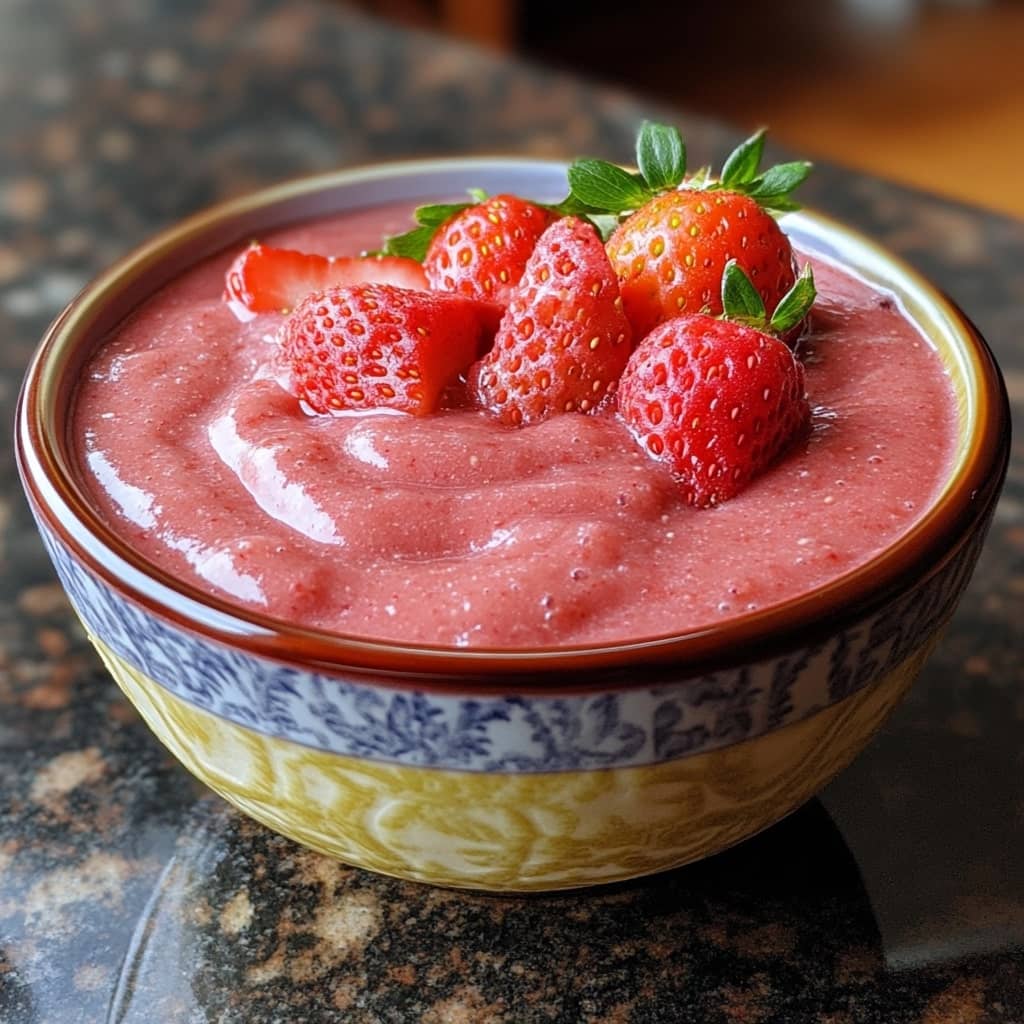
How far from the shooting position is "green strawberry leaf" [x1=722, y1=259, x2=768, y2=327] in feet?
3.56

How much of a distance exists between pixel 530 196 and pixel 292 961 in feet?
2.49

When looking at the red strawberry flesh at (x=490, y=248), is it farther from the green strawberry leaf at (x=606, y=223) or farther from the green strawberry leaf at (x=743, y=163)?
the green strawberry leaf at (x=743, y=163)

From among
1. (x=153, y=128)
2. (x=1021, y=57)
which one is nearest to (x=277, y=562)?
(x=153, y=128)

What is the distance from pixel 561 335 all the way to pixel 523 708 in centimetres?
36

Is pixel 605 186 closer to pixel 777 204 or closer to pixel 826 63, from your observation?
pixel 777 204

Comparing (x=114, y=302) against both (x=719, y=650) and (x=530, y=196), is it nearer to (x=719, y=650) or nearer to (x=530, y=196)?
(x=530, y=196)

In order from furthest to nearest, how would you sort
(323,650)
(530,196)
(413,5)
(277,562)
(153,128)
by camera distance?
(413,5)
(153,128)
(530,196)
(277,562)
(323,650)

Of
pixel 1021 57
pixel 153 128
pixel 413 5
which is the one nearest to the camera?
pixel 153 128

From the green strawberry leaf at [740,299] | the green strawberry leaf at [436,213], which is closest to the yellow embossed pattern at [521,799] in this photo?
the green strawberry leaf at [740,299]

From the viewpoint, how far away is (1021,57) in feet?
15.7

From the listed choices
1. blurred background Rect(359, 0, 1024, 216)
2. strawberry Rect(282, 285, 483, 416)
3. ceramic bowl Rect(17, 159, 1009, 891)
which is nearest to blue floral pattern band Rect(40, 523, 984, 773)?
ceramic bowl Rect(17, 159, 1009, 891)

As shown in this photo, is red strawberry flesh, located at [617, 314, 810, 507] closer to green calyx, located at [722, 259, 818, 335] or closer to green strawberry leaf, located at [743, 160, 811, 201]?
green calyx, located at [722, 259, 818, 335]

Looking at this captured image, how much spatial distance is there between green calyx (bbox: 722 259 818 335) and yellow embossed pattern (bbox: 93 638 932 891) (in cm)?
27

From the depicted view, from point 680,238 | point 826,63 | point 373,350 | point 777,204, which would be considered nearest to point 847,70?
point 826,63
